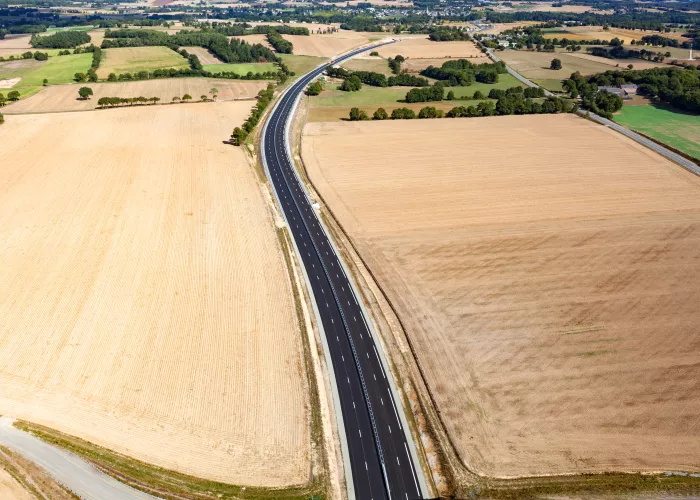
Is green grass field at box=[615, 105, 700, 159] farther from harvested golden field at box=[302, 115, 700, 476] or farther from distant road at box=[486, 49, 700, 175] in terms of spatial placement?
harvested golden field at box=[302, 115, 700, 476]

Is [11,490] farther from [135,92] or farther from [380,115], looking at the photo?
[135,92]

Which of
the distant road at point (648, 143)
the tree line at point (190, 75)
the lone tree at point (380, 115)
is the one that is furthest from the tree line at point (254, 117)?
the distant road at point (648, 143)

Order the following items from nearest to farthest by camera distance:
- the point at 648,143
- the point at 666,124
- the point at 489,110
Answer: the point at 648,143, the point at 666,124, the point at 489,110

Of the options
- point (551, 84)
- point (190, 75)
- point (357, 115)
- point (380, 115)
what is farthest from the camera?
point (190, 75)

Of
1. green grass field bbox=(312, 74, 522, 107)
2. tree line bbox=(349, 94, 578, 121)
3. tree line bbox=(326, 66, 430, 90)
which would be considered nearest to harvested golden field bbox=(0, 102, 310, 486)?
tree line bbox=(349, 94, 578, 121)

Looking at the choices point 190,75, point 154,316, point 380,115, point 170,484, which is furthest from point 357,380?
point 190,75

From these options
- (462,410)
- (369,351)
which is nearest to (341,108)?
(369,351)

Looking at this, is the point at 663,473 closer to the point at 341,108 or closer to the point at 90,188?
the point at 90,188

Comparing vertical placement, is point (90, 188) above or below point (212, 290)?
above
